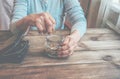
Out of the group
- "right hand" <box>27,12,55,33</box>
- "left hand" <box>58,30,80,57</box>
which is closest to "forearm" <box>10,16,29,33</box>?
"right hand" <box>27,12,55,33</box>

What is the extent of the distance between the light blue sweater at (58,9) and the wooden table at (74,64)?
6.4 inches

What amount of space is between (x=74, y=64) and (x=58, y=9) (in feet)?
1.97

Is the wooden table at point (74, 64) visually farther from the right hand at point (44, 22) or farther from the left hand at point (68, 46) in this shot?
the right hand at point (44, 22)

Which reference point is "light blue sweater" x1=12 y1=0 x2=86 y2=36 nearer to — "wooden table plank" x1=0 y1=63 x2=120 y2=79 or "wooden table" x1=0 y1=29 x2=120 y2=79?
"wooden table" x1=0 y1=29 x2=120 y2=79

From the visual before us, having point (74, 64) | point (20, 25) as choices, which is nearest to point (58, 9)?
point (20, 25)

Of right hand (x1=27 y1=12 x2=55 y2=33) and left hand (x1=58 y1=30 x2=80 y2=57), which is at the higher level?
right hand (x1=27 y1=12 x2=55 y2=33)

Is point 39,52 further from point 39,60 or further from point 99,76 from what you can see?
point 99,76

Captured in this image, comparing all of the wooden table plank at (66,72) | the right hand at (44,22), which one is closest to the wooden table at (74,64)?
the wooden table plank at (66,72)

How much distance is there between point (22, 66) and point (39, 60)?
3.4 inches

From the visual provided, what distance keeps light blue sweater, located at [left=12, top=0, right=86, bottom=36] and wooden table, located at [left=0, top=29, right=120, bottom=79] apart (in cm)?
16

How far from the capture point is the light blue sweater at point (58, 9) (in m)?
1.23

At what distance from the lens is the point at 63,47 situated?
3.08 feet

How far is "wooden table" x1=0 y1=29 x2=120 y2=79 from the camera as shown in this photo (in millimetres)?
795

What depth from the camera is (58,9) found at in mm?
1397
